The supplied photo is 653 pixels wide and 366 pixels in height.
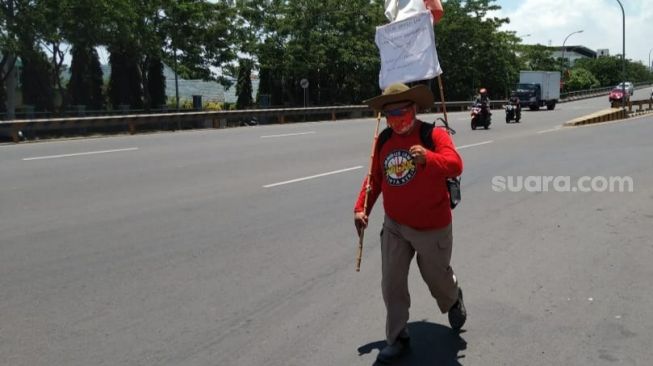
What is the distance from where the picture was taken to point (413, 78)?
4336mm

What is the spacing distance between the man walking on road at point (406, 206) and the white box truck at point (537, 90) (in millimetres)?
44027

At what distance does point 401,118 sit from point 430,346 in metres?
1.46

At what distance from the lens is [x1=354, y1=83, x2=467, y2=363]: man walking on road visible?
3549mm

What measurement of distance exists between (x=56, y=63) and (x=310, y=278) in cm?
3123

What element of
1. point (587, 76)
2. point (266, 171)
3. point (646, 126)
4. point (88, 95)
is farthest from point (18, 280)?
point (587, 76)

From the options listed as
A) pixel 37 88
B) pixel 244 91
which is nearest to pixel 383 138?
pixel 37 88

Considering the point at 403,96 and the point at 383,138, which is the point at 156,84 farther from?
the point at 403,96

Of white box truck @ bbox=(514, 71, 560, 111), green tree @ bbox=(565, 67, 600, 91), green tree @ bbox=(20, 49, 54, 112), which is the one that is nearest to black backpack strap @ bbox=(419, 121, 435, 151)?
green tree @ bbox=(20, 49, 54, 112)

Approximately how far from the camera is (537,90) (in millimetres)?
46031

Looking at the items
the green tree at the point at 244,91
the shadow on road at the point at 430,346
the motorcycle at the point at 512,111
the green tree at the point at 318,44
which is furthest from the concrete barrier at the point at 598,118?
the green tree at the point at 244,91

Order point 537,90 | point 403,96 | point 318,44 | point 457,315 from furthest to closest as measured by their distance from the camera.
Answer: point 537,90 < point 318,44 < point 457,315 < point 403,96

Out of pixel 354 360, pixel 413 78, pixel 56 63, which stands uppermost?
pixel 56 63

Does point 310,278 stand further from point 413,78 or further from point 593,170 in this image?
point 593,170

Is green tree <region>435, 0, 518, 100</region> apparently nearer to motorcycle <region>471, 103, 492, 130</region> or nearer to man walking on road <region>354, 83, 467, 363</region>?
motorcycle <region>471, 103, 492, 130</region>
